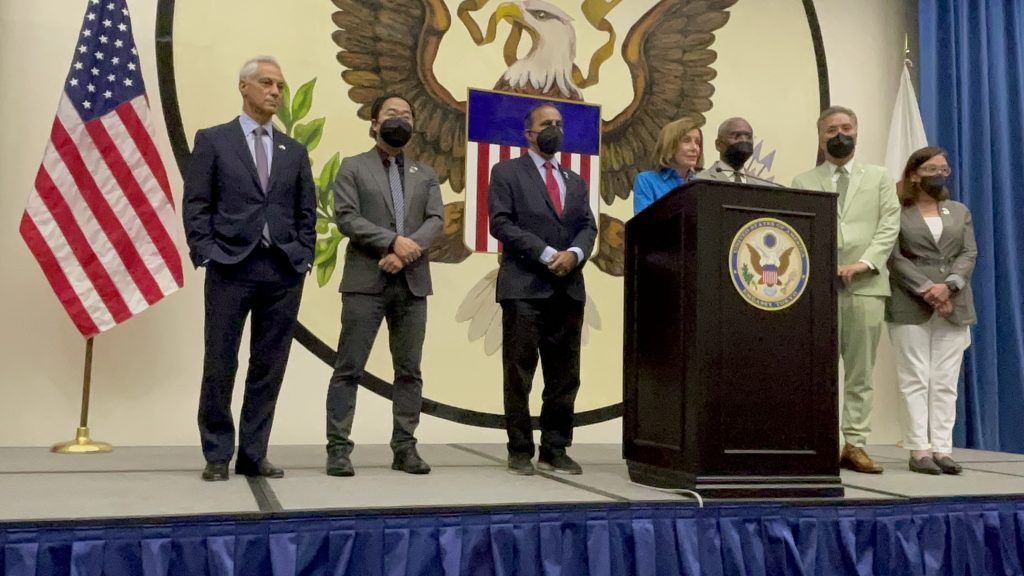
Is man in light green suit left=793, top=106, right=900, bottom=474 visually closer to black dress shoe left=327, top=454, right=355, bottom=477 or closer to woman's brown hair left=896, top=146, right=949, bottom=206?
woman's brown hair left=896, top=146, right=949, bottom=206

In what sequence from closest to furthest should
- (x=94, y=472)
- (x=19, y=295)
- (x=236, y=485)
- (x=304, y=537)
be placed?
(x=304, y=537), (x=236, y=485), (x=94, y=472), (x=19, y=295)

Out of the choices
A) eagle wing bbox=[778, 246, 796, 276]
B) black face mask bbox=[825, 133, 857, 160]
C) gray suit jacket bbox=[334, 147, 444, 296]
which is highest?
black face mask bbox=[825, 133, 857, 160]

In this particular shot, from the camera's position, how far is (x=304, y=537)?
239 cm

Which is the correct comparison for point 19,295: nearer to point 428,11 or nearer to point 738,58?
point 428,11

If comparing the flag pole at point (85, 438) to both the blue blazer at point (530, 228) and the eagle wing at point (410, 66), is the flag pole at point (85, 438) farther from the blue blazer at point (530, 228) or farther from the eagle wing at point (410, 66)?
the blue blazer at point (530, 228)

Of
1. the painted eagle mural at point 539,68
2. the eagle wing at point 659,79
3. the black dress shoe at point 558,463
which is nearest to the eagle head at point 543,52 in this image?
the painted eagle mural at point 539,68

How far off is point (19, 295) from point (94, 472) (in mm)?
1377

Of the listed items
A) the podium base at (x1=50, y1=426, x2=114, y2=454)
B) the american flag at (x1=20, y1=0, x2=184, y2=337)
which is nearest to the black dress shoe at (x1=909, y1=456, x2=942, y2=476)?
the american flag at (x1=20, y1=0, x2=184, y2=337)

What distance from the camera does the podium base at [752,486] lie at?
2.73m

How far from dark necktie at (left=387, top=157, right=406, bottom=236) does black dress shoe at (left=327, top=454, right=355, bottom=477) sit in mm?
849

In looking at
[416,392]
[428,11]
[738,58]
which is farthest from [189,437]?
[738,58]

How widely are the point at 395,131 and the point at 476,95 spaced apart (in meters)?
1.61

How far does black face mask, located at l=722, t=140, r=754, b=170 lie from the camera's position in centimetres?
301

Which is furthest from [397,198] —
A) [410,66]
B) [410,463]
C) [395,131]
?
[410,66]
